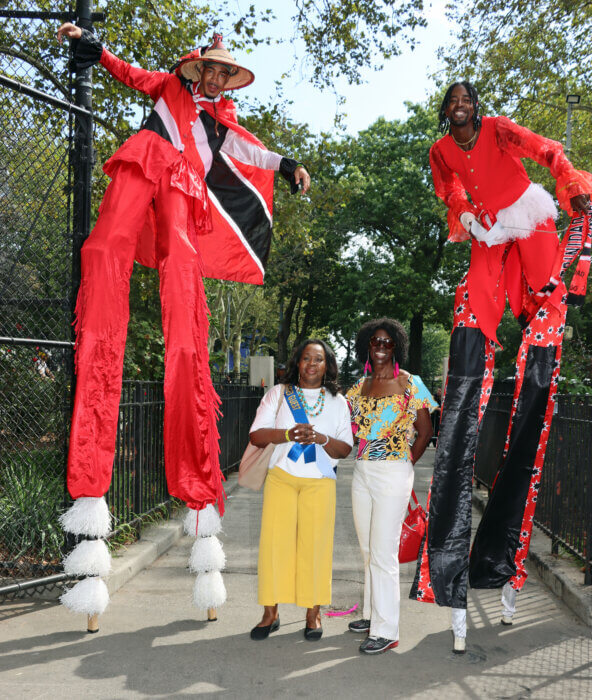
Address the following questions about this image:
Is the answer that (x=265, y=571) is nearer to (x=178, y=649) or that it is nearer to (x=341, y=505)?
(x=178, y=649)

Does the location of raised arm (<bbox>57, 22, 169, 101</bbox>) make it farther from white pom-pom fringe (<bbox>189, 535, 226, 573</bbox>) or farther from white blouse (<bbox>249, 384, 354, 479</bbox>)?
white pom-pom fringe (<bbox>189, 535, 226, 573</bbox>)

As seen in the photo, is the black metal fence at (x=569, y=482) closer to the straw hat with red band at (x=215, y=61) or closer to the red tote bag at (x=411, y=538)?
the red tote bag at (x=411, y=538)

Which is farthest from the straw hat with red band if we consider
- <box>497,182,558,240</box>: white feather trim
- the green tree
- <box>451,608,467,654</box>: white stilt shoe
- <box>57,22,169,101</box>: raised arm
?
the green tree

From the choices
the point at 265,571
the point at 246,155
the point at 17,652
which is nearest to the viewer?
the point at 17,652

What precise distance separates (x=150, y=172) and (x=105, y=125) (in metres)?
5.25

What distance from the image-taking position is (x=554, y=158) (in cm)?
405

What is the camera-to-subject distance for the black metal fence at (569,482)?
17.3ft

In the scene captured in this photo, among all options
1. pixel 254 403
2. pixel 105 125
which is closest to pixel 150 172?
pixel 105 125

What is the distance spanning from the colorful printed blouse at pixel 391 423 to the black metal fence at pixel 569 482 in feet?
5.85

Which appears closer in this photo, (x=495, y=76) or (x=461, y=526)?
→ (x=461, y=526)

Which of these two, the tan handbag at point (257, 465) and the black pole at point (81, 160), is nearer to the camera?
the tan handbag at point (257, 465)

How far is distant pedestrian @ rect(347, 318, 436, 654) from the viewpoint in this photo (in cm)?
410

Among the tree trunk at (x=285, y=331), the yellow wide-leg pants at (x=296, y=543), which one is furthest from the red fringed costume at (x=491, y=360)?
the tree trunk at (x=285, y=331)

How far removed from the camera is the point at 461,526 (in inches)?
169
